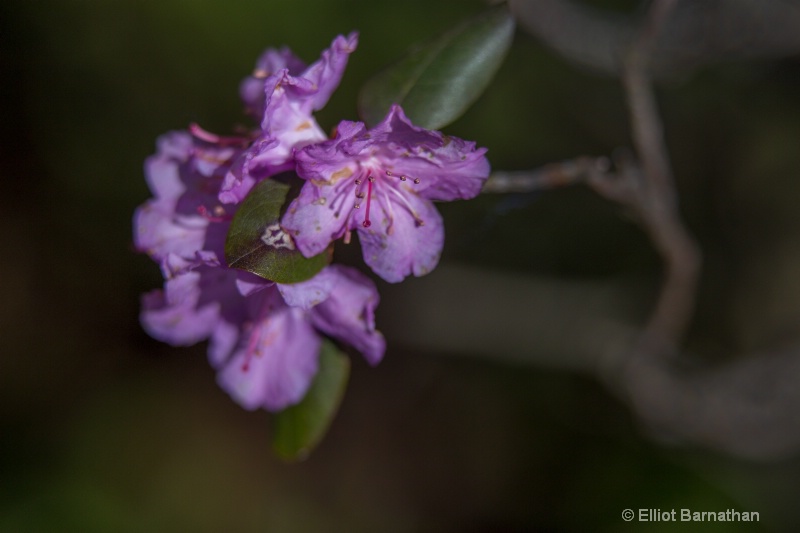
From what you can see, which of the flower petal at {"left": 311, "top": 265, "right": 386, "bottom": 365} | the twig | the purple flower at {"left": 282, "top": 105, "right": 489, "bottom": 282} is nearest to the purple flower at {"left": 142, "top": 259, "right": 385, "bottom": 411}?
the flower petal at {"left": 311, "top": 265, "right": 386, "bottom": 365}

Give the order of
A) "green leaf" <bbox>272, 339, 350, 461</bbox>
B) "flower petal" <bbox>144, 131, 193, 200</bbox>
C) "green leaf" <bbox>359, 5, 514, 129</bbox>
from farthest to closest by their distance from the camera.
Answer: "green leaf" <bbox>272, 339, 350, 461</bbox> → "flower petal" <bbox>144, 131, 193, 200</bbox> → "green leaf" <bbox>359, 5, 514, 129</bbox>

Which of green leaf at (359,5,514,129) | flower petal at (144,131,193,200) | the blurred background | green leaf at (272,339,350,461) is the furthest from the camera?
the blurred background

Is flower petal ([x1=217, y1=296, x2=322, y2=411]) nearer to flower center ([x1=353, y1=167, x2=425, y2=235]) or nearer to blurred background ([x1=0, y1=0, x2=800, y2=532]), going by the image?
flower center ([x1=353, y1=167, x2=425, y2=235])

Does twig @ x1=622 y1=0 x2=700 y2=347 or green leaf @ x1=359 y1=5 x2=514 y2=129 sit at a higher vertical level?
twig @ x1=622 y1=0 x2=700 y2=347

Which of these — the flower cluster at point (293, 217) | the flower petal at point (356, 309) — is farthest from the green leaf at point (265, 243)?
the flower petal at point (356, 309)

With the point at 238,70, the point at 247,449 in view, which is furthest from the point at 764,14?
the point at 247,449

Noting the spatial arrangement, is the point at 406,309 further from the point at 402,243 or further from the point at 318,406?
the point at 402,243

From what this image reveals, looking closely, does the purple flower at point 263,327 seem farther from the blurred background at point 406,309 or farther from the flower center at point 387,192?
the blurred background at point 406,309
